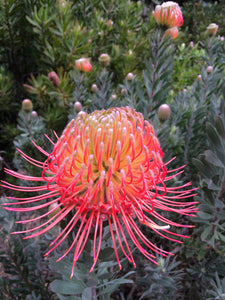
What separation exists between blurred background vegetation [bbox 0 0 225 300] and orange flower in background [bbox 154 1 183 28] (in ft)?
0.24

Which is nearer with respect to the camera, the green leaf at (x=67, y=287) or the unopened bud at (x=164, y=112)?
the green leaf at (x=67, y=287)

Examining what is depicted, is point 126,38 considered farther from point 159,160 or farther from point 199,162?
point 159,160

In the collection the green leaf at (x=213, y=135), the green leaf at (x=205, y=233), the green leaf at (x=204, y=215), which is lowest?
the green leaf at (x=205, y=233)

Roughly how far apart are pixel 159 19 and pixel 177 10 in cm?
10

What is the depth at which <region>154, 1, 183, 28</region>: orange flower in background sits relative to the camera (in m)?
1.37

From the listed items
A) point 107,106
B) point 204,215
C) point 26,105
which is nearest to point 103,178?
point 204,215

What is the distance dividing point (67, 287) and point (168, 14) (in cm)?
135

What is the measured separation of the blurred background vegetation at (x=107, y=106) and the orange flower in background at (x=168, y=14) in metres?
0.07

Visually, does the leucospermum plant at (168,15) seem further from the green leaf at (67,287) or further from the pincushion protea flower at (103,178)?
the green leaf at (67,287)

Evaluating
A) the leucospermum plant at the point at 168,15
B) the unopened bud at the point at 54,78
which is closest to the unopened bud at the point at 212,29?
the leucospermum plant at the point at 168,15

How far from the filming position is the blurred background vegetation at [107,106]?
1128 mm

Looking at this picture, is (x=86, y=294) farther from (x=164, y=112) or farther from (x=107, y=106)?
(x=107, y=106)

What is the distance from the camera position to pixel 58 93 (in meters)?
2.34

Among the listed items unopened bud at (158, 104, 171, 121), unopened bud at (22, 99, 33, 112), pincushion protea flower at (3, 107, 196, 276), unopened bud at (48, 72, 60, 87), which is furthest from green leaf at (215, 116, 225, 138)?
unopened bud at (48, 72, 60, 87)
